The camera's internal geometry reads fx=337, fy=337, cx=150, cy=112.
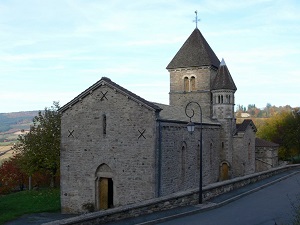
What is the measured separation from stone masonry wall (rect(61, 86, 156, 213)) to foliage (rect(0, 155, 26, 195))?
23884mm

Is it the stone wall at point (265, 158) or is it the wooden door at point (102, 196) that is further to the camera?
the stone wall at point (265, 158)

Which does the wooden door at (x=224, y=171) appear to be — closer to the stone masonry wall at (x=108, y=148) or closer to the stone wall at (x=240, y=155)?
the stone wall at (x=240, y=155)

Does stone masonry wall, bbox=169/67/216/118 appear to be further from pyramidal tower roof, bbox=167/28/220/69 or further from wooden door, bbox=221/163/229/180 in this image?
wooden door, bbox=221/163/229/180

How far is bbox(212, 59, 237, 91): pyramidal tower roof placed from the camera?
3256 centimetres

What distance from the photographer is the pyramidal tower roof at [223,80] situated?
3256cm

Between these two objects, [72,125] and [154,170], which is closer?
[154,170]

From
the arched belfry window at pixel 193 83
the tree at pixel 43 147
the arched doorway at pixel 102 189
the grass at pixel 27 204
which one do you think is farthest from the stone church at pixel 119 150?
the tree at pixel 43 147

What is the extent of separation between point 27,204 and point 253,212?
19.2m

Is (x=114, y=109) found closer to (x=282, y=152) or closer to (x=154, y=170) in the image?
(x=154, y=170)

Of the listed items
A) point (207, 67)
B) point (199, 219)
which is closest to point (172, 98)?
point (207, 67)

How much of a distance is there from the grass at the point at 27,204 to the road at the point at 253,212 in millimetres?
13226

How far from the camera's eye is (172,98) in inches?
1438

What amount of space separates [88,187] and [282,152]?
40.3 m

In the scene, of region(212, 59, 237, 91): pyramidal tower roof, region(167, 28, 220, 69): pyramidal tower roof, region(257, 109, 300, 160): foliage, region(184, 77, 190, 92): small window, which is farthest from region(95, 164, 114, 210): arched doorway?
region(257, 109, 300, 160): foliage
